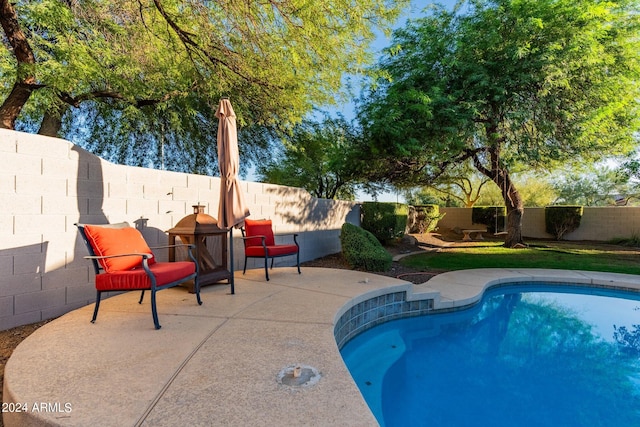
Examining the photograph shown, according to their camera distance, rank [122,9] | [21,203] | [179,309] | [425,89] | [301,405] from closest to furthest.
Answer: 1. [301,405]
2. [21,203]
3. [179,309]
4. [122,9]
5. [425,89]

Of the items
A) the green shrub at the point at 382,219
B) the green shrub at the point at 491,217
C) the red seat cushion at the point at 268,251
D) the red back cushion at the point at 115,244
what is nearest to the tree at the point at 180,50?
the red seat cushion at the point at 268,251

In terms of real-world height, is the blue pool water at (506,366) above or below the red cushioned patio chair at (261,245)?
below

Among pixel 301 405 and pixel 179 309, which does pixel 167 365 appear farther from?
pixel 179 309

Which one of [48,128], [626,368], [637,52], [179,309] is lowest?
[626,368]

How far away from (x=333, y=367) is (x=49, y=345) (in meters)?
2.14

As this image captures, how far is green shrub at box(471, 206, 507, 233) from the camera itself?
47.7 feet

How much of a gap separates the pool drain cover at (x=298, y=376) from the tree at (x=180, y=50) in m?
4.40

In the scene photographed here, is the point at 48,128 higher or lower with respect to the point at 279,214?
higher

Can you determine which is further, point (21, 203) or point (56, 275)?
point (56, 275)

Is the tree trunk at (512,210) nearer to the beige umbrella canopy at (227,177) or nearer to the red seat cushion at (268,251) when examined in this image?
the red seat cushion at (268,251)

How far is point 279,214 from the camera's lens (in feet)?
22.1

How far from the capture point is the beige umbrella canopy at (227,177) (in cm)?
383

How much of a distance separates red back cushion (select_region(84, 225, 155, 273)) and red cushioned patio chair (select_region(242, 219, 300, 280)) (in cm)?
169

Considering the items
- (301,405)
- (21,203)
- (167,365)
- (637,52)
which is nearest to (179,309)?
(167,365)
